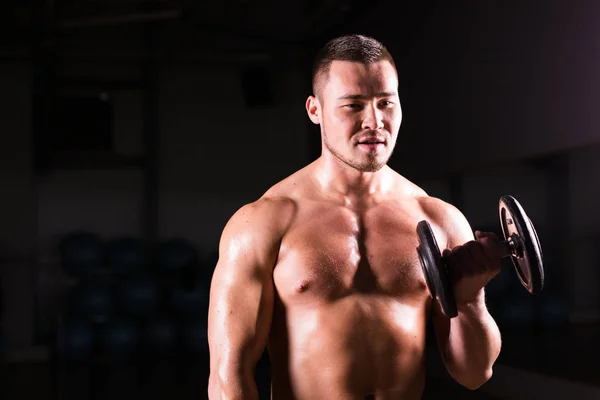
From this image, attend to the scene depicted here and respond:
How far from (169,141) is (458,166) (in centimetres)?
205

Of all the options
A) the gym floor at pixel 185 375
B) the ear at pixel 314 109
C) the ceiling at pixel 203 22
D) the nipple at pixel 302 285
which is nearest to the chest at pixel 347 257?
the nipple at pixel 302 285

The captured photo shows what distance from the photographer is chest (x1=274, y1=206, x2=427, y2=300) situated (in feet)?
5.25

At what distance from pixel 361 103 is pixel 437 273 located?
16.0 inches

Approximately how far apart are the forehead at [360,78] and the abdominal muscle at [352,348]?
0.43 m

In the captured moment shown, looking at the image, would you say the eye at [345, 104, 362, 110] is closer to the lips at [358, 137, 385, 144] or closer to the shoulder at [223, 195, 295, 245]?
the lips at [358, 137, 385, 144]

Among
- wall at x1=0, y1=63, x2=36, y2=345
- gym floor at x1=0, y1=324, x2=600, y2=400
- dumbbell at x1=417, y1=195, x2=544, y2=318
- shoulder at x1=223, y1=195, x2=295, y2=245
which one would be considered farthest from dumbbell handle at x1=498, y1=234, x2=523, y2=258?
wall at x1=0, y1=63, x2=36, y2=345

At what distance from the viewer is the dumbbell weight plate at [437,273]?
140 cm

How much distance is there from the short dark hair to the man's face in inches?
0.5

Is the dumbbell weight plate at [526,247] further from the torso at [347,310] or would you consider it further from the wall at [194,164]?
the wall at [194,164]

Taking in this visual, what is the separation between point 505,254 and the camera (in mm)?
1457

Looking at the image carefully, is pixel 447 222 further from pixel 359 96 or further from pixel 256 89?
pixel 256 89

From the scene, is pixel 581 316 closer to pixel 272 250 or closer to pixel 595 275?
pixel 595 275

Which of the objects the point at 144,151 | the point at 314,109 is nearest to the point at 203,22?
the point at 144,151

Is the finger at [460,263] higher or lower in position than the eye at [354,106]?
lower
